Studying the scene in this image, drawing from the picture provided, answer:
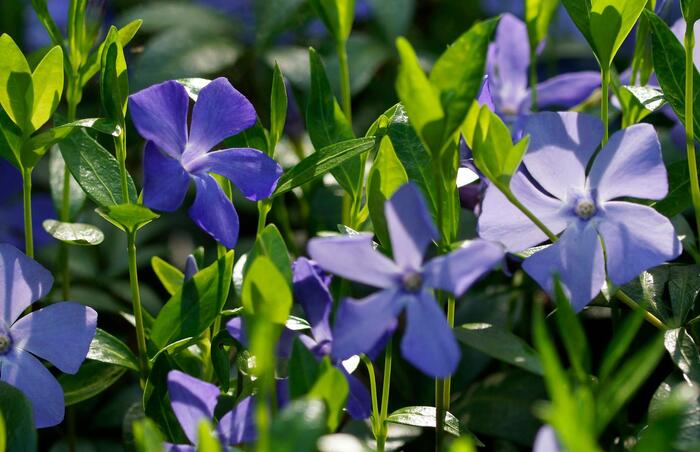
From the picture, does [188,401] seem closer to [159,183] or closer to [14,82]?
[159,183]

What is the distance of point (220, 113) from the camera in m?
0.72

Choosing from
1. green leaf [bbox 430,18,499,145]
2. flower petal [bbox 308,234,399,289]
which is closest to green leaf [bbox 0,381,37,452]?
→ flower petal [bbox 308,234,399,289]

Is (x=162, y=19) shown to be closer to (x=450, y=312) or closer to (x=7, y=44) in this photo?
(x=7, y=44)

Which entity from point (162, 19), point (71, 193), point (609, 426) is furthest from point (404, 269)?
point (162, 19)

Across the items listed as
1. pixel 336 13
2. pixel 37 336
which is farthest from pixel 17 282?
pixel 336 13

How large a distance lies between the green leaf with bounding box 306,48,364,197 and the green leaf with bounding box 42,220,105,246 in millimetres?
199

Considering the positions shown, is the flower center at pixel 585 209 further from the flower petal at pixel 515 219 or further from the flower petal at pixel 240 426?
the flower petal at pixel 240 426

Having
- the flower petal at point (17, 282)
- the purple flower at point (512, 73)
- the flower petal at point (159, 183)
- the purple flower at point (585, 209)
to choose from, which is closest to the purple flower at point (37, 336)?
the flower petal at point (17, 282)

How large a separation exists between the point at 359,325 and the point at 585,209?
239 millimetres

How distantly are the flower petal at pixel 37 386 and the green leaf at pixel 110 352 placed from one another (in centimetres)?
5

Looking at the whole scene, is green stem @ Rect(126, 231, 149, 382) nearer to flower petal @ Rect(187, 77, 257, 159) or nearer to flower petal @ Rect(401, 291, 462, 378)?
flower petal @ Rect(187, 77, 257, 159)

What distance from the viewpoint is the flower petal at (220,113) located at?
0.71 m

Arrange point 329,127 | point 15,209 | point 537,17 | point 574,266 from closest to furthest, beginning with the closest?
point 574,266 → point 329,127 → point 537,17 → point 15,209

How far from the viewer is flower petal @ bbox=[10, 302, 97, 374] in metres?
0.70
